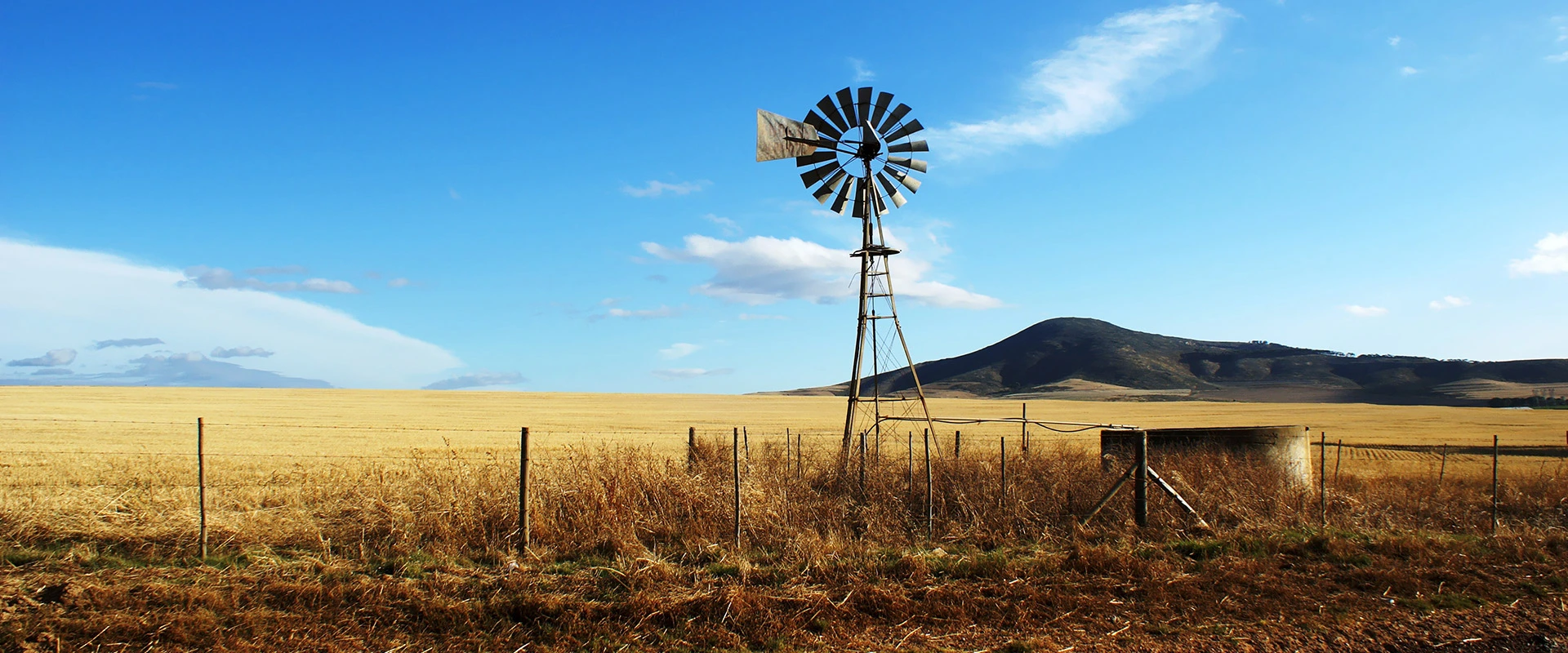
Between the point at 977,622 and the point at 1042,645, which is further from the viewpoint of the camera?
the point at 977,622

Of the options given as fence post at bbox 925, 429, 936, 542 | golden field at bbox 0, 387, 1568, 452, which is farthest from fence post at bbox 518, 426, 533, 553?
golden field at bbox 0, 387, 1568, 452

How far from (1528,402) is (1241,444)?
145280 millimetres

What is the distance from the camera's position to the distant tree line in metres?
114

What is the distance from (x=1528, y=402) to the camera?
121562 mm

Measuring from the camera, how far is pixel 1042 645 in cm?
672

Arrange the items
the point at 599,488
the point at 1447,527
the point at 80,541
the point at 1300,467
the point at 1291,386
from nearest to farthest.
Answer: the point at 80,541 → the point at 599,488 → the point at 1447,527 → the point at 1300,467 → the point at 1291,386

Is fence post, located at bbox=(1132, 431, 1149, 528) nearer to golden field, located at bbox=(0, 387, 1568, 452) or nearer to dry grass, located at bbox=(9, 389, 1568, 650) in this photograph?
dry grass, located at bbox=(9, 389, 1568, 650)

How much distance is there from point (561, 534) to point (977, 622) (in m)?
5.00

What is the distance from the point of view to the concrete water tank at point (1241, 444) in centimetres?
1440

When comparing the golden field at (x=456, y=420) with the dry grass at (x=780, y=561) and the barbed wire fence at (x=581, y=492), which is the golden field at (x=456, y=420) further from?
the dry grass at (x=780, y=561)

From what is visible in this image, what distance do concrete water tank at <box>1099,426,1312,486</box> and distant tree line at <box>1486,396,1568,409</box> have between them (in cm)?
12921

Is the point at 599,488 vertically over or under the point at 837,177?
under

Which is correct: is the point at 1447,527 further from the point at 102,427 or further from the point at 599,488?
the point at 102,427

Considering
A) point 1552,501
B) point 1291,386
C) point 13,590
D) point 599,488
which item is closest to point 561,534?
point 599,488
